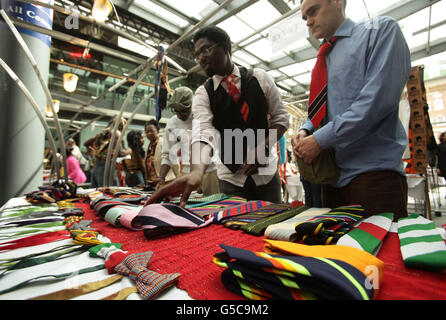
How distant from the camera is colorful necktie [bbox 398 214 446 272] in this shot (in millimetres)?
349

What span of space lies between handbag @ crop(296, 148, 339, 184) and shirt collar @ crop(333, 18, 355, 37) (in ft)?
1.58

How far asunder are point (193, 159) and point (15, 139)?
8.38 feet

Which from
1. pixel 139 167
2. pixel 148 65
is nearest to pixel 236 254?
pixel 148 65

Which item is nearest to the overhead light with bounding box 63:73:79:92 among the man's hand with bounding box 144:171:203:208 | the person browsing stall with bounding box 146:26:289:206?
the person browsing stall with bounding box 146:26:289:206

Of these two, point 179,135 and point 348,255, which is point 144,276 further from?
point 179,135

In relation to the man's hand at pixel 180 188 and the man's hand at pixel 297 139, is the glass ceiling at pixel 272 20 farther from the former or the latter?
the man's hand at pixel 180 188

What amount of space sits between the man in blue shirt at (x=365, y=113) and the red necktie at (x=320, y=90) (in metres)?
0.02

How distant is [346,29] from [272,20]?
11.4ft

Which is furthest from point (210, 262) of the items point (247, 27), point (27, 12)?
point (247, 27)

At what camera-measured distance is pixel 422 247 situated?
41cm

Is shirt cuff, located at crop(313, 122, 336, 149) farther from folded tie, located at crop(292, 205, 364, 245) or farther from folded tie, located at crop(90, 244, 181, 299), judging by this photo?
folded tie, located at crop(90, 244, 181, 299)

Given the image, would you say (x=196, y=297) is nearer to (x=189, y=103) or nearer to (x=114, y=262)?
(x=114, y=262)

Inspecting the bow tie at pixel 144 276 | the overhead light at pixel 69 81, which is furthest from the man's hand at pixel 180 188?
the overhead light at pixel 69 81

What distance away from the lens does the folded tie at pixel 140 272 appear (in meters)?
0.36
